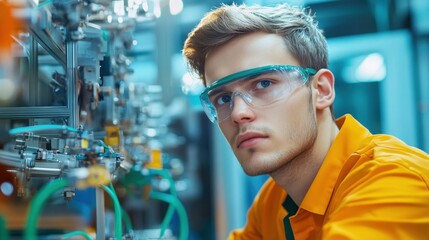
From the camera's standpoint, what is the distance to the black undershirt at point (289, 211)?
4.91ft

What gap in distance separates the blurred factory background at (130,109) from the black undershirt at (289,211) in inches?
16.3

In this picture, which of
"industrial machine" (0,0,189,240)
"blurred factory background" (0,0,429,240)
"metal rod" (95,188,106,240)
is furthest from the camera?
"metal rod" (95,188,106,240)

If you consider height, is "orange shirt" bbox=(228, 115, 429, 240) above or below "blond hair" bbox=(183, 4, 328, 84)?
below

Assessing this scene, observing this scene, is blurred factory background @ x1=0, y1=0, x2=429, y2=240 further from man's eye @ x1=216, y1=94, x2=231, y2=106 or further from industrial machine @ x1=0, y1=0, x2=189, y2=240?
man's eye @ x1=216, y1=94, x2=231, y2=106

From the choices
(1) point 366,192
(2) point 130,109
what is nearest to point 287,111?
(1) point 366,192

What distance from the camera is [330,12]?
3.72m

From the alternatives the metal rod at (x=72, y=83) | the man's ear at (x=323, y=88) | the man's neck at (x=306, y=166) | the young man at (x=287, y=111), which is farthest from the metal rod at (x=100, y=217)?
the man's ear at (x=323, y=88)

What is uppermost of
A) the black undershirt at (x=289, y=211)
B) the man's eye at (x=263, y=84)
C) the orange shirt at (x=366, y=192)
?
the man's eye at (x=263, y=84)

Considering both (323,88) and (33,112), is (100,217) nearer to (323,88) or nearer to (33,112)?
(33,112)

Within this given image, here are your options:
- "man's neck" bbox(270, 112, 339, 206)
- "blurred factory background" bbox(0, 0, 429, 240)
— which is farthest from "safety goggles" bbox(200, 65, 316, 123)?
"blurred factory background" bbox(0, 0, 429, 240)

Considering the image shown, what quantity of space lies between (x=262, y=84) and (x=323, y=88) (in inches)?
9.3

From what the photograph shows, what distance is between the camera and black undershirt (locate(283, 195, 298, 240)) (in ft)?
4.91

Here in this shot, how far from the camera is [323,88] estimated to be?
1.45 meters

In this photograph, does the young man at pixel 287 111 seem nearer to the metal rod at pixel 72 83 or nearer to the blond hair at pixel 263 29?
the blond hair at pixel 263 29
